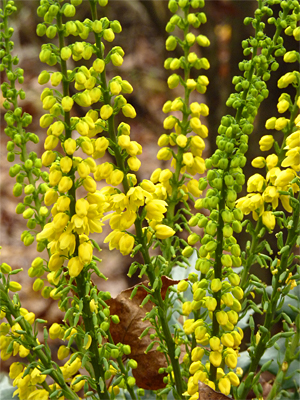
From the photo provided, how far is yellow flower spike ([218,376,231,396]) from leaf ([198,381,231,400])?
0.20 ft

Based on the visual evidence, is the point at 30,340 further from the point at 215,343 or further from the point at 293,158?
the point at 293,158

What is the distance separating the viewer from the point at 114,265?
2580mm

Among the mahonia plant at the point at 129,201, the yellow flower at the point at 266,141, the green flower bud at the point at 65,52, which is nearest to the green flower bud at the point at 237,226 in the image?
the mahonia plant at the point at 129,201

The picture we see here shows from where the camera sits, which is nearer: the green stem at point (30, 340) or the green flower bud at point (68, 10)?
the green flower bud at point (68, 10)

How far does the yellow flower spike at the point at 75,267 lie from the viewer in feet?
2.02

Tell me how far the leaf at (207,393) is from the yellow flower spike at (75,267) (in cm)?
24

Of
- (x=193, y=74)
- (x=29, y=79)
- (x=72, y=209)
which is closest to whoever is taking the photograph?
(x=72, y=209)

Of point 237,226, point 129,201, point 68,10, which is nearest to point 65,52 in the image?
point 68,10

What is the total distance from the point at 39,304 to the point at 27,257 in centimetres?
35

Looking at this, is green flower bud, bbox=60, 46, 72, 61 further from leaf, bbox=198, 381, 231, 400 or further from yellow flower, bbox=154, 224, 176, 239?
leaf, bbox=198, 381, 231, 400

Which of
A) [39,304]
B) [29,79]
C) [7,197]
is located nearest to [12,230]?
[7,197]

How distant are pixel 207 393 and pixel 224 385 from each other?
0.27 feet

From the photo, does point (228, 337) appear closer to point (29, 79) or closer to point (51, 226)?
point (51, 226)

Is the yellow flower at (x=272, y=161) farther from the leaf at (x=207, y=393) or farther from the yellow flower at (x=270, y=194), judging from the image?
the leaf at (x=207, y=393)
